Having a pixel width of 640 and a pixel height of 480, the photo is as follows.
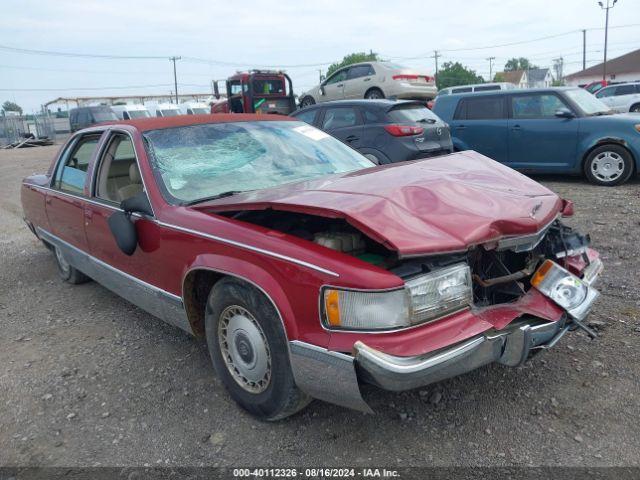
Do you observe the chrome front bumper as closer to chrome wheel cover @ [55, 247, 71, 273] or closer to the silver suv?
chrome wheel cover @ [55, 247, 71, 273]

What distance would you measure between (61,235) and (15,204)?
262 inches

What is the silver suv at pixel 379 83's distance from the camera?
624 inches

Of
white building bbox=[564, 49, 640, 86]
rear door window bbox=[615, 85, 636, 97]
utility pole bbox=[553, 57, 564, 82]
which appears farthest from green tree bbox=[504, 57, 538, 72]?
rear door window bbox=[615, 85, 636, 97]

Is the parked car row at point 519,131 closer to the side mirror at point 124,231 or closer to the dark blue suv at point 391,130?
the dark blue suv at point 391,130

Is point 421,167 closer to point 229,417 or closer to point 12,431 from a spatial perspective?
point 229,417

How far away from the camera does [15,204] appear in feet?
33.9

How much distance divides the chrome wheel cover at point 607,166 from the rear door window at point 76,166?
7262mm

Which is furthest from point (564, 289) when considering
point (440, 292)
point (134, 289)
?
point (134, 289)

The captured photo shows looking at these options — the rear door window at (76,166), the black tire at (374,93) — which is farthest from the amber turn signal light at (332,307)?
the black tire at (374,93)

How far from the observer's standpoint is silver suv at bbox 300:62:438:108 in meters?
15.8

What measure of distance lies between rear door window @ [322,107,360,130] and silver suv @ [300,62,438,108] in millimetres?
7414

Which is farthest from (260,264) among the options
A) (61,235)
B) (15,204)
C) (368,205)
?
(15,204)

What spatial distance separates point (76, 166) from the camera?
4516mm

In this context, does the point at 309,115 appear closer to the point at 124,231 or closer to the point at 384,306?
the point at 124,231
